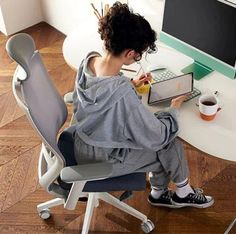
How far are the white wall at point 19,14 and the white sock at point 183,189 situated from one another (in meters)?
2.15

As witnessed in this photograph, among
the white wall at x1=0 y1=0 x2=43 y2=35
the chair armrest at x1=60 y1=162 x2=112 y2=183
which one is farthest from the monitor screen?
the white wall at x1=0 y1=0 x2=43 y2=35

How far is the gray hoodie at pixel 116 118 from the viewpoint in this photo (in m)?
1.67

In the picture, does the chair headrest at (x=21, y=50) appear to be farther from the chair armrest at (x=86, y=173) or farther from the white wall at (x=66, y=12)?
the white wall at (x=66, y=12)

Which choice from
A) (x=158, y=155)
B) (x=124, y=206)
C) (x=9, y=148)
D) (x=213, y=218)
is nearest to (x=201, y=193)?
(x=213, y=218)

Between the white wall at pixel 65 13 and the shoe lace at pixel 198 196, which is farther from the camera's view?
the white wall at pixel 65 13

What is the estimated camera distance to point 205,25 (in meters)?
1.90

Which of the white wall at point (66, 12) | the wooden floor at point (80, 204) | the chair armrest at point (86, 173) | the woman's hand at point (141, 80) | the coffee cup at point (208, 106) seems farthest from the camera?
the white wall at point (66, 12)

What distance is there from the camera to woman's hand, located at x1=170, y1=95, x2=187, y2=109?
1836 mm

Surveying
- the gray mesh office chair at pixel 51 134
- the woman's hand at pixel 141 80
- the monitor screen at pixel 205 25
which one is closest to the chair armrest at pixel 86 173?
the gray mesh office chair at pixel 51 134

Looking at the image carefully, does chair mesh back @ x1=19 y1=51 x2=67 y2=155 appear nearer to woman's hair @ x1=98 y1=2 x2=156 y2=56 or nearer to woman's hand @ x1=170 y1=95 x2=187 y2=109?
woman's hair @ x1=98 y1=2 x2=156 y2=56

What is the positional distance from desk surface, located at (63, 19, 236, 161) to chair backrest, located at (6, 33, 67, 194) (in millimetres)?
339

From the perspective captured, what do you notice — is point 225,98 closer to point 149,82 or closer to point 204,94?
point 204,94

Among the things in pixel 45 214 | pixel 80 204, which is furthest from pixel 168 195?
pixel 45 214

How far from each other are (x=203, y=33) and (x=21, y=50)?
0.81 meters
